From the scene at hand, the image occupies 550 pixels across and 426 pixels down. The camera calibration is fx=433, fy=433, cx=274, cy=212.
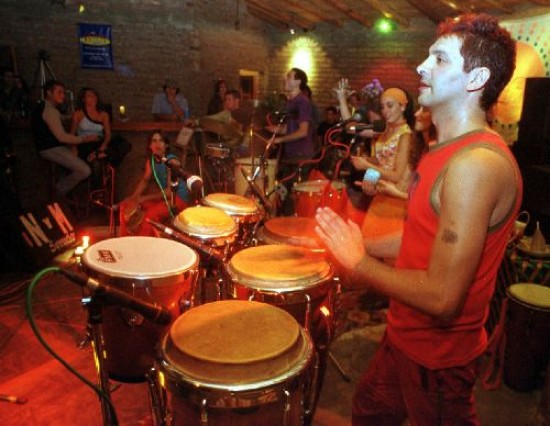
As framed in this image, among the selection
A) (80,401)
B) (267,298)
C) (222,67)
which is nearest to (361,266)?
(267,298)

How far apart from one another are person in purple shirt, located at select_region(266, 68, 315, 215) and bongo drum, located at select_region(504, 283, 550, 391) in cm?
360

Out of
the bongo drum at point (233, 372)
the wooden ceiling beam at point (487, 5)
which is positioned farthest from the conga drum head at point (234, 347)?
the wooden ceiling beam at point (487, 5)

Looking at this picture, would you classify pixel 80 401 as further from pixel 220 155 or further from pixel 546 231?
pixel 546 231

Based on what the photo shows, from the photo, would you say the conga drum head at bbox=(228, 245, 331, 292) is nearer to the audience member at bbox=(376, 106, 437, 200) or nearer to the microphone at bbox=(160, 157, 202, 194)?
the microphone at bbox=(160, 157, 202, 194)

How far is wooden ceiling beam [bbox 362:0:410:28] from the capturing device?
10.4 m

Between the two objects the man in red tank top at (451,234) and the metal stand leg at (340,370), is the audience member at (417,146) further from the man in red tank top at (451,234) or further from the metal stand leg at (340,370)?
the metal stand leg at (340,370)

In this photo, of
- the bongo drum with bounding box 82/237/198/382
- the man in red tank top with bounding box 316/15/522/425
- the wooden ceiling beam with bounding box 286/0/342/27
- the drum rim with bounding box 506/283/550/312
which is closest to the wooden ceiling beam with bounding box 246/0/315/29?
the wooden ceiling beam with bounding box 286/0/342/27

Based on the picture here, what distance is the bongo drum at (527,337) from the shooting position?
313cm

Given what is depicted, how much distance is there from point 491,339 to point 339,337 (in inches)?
47.8

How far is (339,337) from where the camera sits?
12.6 ft

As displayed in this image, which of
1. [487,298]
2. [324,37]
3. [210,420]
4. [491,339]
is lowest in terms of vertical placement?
[491,339]

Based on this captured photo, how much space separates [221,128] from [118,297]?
6.04 metres

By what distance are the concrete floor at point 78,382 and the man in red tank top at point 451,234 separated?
1.47m

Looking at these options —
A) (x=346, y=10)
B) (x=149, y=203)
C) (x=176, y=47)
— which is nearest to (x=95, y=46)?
(x=176, y=47)
